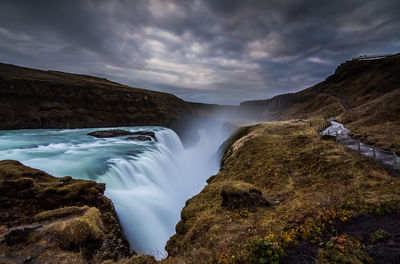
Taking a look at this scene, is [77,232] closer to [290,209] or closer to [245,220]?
[245,220]

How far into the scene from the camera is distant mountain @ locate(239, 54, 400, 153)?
900 inches

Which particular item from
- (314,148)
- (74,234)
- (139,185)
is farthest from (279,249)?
(139,185)

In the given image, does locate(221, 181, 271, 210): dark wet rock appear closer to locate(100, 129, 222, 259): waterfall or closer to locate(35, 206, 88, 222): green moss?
locate(100, 129, 222, 259): waterfall

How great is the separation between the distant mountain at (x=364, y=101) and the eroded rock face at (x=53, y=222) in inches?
968

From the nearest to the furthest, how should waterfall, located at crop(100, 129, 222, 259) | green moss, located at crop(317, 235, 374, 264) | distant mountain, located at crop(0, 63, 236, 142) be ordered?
green moss, located at crop(317, 235, 374, 264) → waterfall, located at crop(100, 129, 222, 259) → distant mountain, located at crop(0, 63, 236, 142)

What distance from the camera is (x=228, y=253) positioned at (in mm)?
6488

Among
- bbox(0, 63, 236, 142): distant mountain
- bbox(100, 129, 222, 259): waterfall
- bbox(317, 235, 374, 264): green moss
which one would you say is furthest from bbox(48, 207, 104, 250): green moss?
bbox(0, 63, 236, 142): distant mountain

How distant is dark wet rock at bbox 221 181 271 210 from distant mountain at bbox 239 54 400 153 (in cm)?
1542

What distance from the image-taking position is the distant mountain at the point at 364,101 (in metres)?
22.9

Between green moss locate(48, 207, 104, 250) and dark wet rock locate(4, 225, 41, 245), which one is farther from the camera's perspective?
green moss locate(48, 207, 104, 250)

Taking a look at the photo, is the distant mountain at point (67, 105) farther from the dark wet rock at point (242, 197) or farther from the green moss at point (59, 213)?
the dark wet rock at point (242, 197)

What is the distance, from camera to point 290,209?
952 centimetres

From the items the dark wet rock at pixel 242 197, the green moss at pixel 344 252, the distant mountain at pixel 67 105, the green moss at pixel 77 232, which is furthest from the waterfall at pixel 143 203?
the distant mountain at pixel 67 105

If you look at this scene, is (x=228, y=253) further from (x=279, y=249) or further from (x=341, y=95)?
(x=341, y=95)
